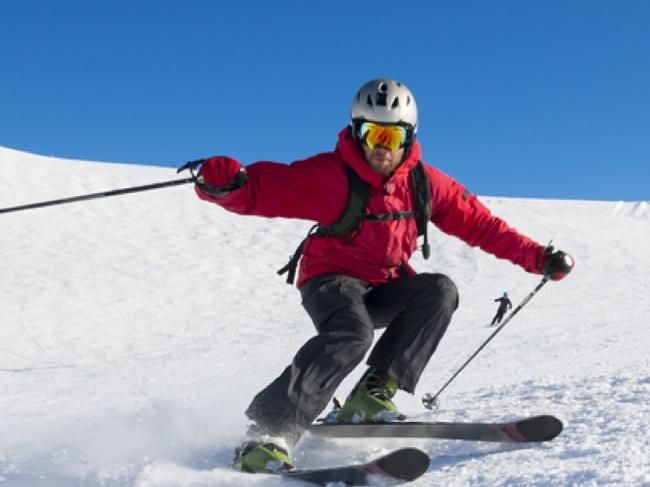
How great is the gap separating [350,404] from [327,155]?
52.8 inches

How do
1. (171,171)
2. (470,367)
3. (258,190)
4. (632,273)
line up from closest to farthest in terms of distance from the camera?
1. (258,190)
2. (470,367)
3. (632,273)
4. (171,171)

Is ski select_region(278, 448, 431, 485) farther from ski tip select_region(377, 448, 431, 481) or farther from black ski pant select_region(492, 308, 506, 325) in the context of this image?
black ski pant select_region(492, 308, 506, 325)

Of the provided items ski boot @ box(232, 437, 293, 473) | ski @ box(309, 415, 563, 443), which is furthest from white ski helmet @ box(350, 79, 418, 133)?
ski boot @ box(232, 437, 293, 473)

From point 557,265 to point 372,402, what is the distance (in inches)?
49.8

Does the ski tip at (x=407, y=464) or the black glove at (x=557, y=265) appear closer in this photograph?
the ski tip at (x=407, y=464)

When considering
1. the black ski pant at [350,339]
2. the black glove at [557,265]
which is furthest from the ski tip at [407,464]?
the black glove at [557,265]

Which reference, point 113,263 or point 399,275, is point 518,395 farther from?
point 113,263

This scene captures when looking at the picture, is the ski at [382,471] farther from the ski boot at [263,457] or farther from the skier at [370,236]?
the skier at [370,236]

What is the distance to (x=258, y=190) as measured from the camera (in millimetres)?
3746

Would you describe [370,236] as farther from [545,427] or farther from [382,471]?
[382,471]

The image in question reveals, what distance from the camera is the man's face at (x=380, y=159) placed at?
3.84 meters

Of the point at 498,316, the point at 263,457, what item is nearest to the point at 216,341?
the point at 498,316

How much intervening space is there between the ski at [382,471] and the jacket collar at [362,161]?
4.96 feet

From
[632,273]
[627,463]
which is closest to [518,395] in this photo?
[627,463]
